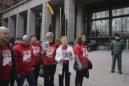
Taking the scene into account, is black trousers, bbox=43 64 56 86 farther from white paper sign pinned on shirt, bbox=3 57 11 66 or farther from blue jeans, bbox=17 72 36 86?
white paper sign pinned on shirt, bbox=3 57 11 66

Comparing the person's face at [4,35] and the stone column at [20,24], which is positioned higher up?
the stone column at [20,24]

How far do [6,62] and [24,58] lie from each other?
200 cm

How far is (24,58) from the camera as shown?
8.01 m

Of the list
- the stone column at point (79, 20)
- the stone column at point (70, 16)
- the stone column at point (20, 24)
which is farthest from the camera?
the stone column at point (20, 24)

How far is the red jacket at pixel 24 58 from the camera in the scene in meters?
7.72

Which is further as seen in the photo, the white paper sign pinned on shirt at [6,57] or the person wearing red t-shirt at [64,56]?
the person wearing red t-shirt at [64,56]

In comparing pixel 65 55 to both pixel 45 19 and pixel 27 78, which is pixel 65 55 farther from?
pixel 45 19

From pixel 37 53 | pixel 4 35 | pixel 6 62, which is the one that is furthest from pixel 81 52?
pixel 4 35

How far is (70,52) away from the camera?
9.66m

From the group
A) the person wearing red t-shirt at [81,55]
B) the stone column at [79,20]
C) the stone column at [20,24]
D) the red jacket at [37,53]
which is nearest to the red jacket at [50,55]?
the red jacket at [37,53]

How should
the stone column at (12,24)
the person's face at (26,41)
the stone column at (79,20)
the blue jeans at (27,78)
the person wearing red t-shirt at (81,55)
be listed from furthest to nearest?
the stone column at (12,24) < the stone column at (79,20) < the person wearing red t-shirt at (81,55) < the blue jeans at (27,78) < the person's face at (26,41)

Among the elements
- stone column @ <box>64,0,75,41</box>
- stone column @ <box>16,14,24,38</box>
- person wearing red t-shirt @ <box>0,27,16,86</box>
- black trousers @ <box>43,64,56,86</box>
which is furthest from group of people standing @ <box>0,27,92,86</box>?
stone column @ <box>16,14,24,38</box>

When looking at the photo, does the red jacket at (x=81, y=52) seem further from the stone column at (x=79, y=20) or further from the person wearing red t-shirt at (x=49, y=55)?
the stone column at (x=79, y=20)

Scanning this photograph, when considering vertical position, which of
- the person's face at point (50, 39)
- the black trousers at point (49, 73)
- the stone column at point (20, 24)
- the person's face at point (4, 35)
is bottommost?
the black trousers at point (49, 73)
